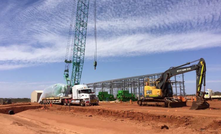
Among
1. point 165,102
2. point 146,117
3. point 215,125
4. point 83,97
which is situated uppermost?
point 83,97

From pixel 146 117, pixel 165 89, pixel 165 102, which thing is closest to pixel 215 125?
pixel 146 117

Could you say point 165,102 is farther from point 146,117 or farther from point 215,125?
point 215,125

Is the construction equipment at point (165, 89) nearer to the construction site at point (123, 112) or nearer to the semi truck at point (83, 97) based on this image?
the construction site at point (123, 112)

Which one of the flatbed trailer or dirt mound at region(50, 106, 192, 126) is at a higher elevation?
the flatbed trailer

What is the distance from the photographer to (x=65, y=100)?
37.7 metres

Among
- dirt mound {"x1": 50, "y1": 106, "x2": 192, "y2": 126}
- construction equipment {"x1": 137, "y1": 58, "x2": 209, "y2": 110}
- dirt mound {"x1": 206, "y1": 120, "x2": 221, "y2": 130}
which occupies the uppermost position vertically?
construction equipment {"x1": 137, "y1": 58, "x2": 209, "y2": 110}

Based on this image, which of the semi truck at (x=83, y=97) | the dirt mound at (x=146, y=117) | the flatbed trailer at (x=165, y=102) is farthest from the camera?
the semi truck at (x=83, y=97)

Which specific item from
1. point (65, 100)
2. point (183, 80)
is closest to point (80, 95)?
point (65, 100)

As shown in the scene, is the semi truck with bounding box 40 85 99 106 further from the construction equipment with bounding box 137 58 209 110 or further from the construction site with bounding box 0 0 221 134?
the construction equipment with bounding box 137 58 209 110

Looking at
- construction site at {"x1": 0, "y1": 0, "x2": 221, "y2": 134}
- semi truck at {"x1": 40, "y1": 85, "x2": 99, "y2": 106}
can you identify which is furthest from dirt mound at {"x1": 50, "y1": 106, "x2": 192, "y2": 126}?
semi truck at {"x1": 40, "y1": 85, "x2": 99, "y2": 106}

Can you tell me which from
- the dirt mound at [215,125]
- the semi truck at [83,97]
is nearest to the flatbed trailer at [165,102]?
the semi truck at [83,97]

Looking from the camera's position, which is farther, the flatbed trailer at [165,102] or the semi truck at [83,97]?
the semi truck at [83,97]

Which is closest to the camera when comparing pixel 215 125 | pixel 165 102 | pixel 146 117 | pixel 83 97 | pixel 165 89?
pixel 215 125

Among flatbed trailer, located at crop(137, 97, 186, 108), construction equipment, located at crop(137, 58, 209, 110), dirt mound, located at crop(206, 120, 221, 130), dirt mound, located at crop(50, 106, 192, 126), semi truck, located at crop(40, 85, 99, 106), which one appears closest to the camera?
dirt mound, located at crop(206, 120, 221, 130)
